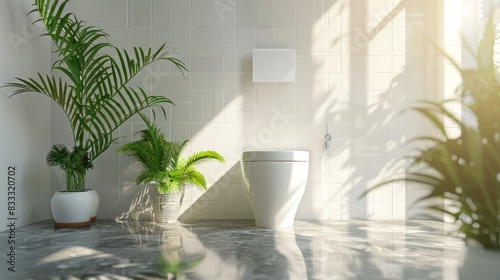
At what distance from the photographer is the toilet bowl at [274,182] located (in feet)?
10.1

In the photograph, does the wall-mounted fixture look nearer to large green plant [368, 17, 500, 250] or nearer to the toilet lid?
the toilet lid

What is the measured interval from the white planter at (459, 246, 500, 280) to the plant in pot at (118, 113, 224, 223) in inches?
109

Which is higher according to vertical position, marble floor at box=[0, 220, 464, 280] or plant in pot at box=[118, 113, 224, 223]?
plant in pot at box=[118, 113, 224, 223]

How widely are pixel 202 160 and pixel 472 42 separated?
232 cm

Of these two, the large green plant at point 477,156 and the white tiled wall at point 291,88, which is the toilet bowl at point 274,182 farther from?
the large green plant at point 477,156

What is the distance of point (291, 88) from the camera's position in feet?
12.4

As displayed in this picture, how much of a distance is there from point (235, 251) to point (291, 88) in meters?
1.76

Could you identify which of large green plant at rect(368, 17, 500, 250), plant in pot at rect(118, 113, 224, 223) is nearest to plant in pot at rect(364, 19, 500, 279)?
large green plant at rect(368, 17, 500, 250)

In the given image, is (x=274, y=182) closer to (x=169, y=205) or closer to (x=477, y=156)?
(x=169, y=205)

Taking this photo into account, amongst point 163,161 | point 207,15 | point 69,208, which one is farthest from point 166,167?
point 207,15

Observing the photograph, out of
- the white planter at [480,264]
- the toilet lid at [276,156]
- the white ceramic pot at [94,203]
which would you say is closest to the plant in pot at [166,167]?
the white ceramic pot at [94,203]

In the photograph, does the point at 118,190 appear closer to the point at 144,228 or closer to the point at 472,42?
the point at 144,228

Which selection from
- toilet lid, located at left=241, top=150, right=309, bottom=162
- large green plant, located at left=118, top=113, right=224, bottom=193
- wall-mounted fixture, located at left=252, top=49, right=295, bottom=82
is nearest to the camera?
toilet lid, located at left=241, top=150, right=309, bottom=162

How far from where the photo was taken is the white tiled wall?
375cm
